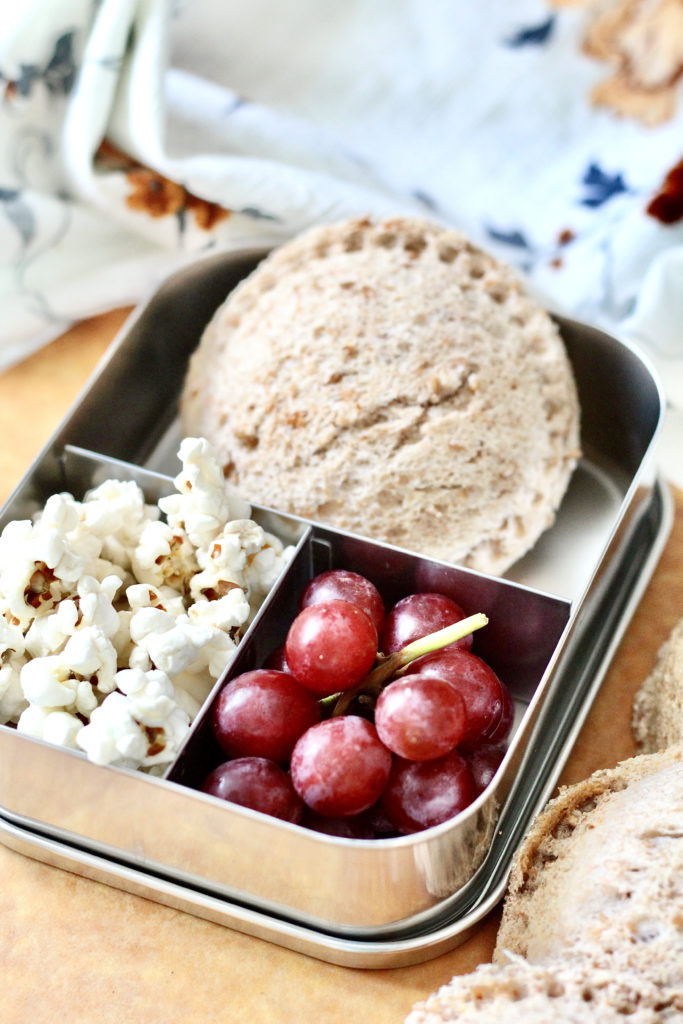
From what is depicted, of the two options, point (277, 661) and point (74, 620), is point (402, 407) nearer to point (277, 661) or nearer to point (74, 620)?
point (277, 661)

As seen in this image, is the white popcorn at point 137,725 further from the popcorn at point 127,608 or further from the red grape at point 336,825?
the red grape at point 336,825

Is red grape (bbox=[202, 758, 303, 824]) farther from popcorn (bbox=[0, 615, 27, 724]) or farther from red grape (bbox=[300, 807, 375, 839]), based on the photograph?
popcorn (bbox=[0, 615, 27, 724])

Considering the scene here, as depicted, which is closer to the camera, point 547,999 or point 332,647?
point 547,999

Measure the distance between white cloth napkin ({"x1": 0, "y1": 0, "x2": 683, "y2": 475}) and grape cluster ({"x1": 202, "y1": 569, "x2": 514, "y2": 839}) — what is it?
595 millimetres

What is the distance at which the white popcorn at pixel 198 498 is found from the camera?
36.4 inches

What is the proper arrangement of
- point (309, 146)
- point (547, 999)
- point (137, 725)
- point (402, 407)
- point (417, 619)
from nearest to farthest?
1. point (547, 999)
2. point (137, 725)
3. point (417, 619)
4. point (402, 407)
5. point (309, 146)

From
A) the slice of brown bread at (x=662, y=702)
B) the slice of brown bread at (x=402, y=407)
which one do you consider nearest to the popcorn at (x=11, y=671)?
the slice of brown bread at (x=402, y=407)

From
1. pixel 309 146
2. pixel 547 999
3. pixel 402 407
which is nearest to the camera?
pixel 547 999

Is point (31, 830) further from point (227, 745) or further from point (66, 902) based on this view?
point (227, 745)

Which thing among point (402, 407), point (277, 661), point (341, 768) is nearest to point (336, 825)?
point (341, 768)

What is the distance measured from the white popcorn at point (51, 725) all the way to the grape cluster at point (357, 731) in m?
0.11

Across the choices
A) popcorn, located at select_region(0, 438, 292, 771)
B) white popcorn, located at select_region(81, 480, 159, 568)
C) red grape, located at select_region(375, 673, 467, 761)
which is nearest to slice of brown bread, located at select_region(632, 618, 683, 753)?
red grape, located at select_region(375, 673, 467, 761)

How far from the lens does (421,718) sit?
0.78m

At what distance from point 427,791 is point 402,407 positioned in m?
0.42
